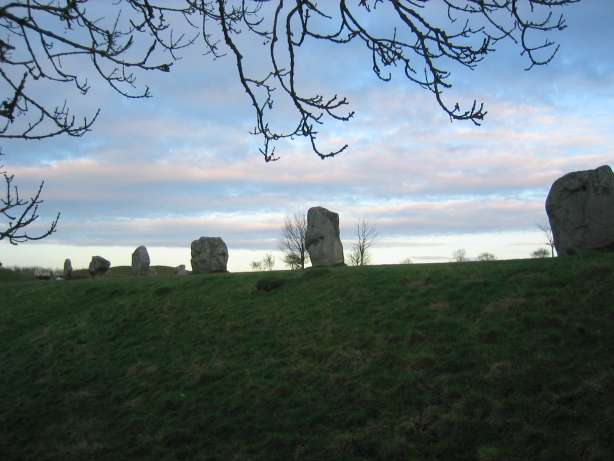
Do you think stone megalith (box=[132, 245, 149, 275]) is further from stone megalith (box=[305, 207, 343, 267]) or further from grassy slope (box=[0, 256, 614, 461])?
grassy slope (box=[0, 256, 614, 461])

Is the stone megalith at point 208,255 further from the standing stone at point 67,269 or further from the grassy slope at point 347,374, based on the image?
the grassy slope at point 347,374

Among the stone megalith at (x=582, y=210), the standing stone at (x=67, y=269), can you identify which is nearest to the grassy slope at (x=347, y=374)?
the stone megalith at (x=582, y=210)

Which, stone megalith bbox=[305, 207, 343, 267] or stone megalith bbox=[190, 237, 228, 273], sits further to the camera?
stone megalith bbox=[190, 237, 228, 273]

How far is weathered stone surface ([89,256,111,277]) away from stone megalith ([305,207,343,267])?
60.0 feet

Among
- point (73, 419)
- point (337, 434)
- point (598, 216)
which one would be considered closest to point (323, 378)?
point (337, 434)

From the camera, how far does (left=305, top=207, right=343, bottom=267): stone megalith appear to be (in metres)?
25.9

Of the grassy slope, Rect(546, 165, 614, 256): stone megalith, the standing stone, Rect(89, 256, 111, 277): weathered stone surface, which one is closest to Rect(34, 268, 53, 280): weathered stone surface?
the standing stone

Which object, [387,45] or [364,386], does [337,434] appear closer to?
[364,386]

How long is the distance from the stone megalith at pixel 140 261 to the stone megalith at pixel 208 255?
5922mm

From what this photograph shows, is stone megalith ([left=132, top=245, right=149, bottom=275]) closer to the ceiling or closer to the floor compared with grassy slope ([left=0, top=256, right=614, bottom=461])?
closer to the ceiling

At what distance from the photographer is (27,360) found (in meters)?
17.8

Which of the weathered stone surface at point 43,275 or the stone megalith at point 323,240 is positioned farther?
the weathered stone surface at point 43,275

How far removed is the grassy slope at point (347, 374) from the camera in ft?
28.3

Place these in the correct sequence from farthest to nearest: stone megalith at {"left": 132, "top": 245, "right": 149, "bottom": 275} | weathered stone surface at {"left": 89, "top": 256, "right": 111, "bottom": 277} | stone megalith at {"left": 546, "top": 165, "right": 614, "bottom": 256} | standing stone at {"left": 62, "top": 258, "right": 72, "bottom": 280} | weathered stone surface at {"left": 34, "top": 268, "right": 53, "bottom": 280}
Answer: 1. weathered stone surface at {"left": 34, "top": 268, "right": 53, "bottom": 280}
2. standing stone at {"left": 62, "top": 258, "right": 72, "bottom": 280}
3. weathered stone surface at {"left": 89, "top": 256, "right": 111, "bottom": 277}
4. stone megalith at {"left": 132, "top": 245, "right": 149, "bottom": 275}
5. stone megalith at {"left": 546, "top": 165, "right": 614, "bottom": 256}
